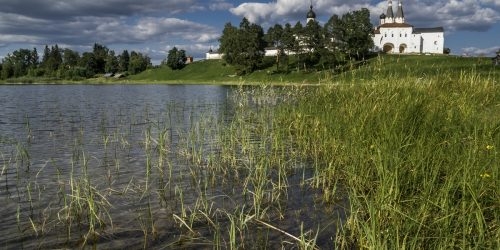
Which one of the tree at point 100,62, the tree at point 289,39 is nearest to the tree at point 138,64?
the tree at point 100,62

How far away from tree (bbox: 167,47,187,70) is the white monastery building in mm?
73621

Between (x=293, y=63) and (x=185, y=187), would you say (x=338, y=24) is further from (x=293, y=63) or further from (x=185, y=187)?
(x=185, y=187)

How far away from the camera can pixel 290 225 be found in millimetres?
7484

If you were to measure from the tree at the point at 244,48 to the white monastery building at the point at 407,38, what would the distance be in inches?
2308

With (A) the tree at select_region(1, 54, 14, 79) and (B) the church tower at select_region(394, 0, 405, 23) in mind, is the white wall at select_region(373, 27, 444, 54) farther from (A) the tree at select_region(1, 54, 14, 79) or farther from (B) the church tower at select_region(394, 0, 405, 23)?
(A) the tree at select_region(1, 54, 14, 79)

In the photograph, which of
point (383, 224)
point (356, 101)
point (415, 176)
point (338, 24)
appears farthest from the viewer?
point (338, 24)

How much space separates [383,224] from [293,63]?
115m

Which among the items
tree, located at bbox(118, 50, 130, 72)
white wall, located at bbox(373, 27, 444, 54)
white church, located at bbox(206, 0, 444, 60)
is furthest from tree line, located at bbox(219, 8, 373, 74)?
tree, located at bbox(118, 50, 130, 72)

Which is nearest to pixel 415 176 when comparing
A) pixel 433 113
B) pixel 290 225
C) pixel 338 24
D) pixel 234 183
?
pixel 290 225

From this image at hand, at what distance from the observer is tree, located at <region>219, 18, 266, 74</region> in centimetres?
11619

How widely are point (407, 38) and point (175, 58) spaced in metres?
88.7

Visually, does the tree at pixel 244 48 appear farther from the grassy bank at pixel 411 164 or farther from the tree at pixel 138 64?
the grassy bank at pixel 411 164

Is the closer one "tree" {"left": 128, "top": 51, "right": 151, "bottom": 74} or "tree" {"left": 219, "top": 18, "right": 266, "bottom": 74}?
"tree" {"left": 219, "top": 18, "right": 266, "bottom": 74}

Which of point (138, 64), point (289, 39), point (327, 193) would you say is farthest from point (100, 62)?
point (327, 193)
